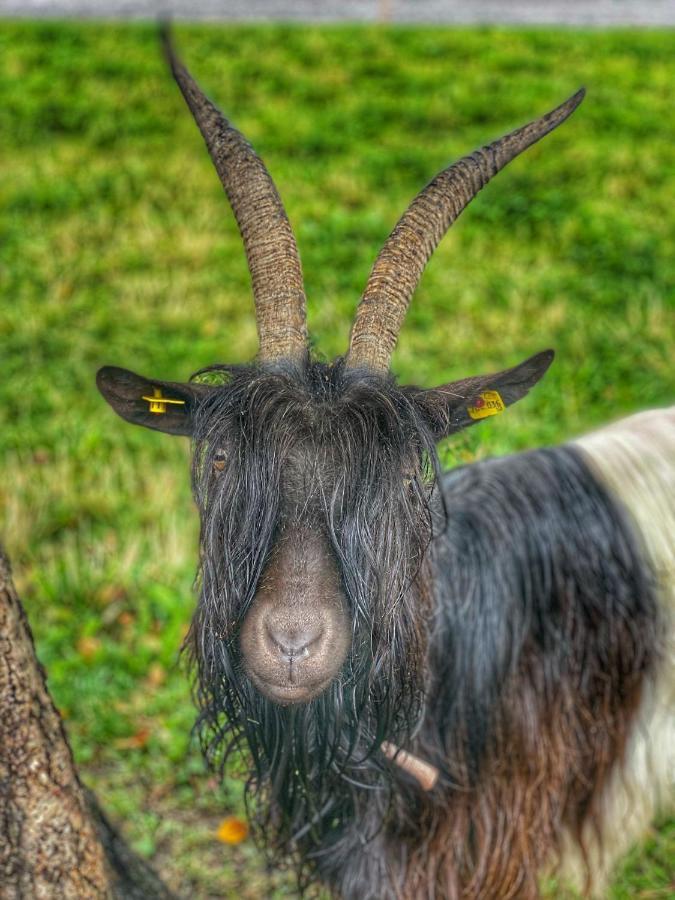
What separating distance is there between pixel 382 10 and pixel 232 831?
484 inches

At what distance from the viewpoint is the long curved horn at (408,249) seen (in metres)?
2.71

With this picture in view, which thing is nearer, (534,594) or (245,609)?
(245,609)

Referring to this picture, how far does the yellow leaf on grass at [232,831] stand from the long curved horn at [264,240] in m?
2.30

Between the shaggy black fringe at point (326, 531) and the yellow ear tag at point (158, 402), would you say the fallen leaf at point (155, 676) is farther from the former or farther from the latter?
the yellow ear tag at point (158, 402)

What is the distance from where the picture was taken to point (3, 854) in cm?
280

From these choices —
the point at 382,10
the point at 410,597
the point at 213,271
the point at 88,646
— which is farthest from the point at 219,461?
the point at 382,10

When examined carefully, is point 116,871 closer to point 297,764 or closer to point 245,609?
point 297,764

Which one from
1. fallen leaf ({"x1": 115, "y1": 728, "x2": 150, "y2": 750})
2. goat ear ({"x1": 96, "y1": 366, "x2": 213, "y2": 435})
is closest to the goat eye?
goat ear ({"x1": 96, "y1": 366, "x2": 213, "y2": 435})

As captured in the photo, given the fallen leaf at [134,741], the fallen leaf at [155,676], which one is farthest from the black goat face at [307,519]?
the fallen leaf at [155,676]

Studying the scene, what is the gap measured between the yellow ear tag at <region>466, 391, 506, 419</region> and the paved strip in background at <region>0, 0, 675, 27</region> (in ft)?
39.8

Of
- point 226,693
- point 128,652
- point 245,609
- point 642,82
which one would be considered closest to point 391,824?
point 226,693

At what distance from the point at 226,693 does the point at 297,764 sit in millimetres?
322

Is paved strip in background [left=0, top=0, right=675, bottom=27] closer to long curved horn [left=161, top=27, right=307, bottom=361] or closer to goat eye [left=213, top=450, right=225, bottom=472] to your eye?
long curved horn [left=161, top=27, right=307, bottom=361]

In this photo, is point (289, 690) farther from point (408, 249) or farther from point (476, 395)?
point (408, 249)
